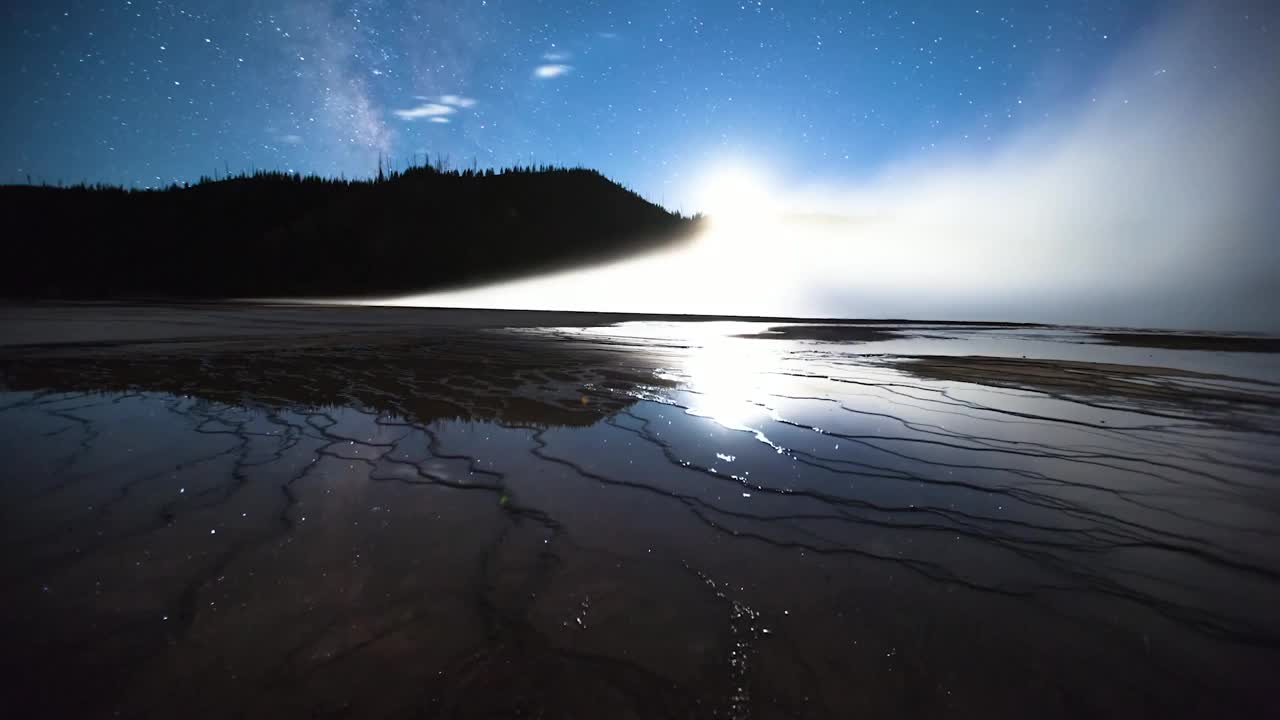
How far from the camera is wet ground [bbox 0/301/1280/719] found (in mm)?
1425

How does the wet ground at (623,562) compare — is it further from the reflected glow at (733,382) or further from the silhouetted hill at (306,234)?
the silhouetted hill at (306,234)

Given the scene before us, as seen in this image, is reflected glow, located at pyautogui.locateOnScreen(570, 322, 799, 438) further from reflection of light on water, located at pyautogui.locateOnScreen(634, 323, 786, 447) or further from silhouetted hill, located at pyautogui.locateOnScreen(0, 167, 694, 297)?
silhouetted hill, located at pyautogui.locateOnScreen(0, 167, 694, 297)

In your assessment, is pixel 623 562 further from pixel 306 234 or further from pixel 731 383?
pixel 306 234

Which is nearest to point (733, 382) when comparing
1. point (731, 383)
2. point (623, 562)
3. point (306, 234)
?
point (731, 383)

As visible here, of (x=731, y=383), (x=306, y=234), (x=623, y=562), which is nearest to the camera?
(x=623, y=562)

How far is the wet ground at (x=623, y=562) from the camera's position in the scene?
142 centimetres

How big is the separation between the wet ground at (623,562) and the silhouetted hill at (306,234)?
74965 millimetres

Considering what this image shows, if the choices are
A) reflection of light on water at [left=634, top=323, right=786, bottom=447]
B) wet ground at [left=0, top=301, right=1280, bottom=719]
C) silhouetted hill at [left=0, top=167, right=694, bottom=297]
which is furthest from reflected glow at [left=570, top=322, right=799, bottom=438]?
silhouetted hill at [left=0, top=167, right=694, bottom=297]

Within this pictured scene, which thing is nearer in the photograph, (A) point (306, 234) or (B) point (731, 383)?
(B) point (731, 383)

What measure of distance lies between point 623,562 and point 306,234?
92522 mm

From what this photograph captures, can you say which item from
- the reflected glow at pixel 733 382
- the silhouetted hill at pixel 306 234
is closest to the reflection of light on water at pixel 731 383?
the reflected glow at pixel 733 382

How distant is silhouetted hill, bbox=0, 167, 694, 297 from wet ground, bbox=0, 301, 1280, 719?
7497cm

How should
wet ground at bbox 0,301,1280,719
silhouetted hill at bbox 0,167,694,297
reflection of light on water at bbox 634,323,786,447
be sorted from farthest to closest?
silhouetted hill at bbox 0,167,694,297
reflection of light on water at bbox 634,323,786,447
wet ground at bbox 0,301,1280,719

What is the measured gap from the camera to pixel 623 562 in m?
2.11
